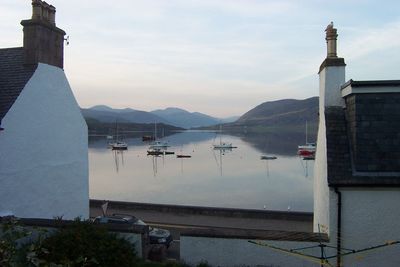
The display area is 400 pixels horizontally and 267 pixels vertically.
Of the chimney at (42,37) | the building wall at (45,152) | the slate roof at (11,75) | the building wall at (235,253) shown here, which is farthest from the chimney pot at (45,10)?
the building wall at (235,253)

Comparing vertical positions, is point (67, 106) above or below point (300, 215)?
above

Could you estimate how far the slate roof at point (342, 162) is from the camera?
10648 mm

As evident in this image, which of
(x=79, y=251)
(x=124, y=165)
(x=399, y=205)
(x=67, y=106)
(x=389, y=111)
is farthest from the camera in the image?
(x=124, y=165)

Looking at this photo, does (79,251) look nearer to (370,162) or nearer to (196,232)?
(196,232)

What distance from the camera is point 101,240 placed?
869 cm

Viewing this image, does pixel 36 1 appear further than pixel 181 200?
No

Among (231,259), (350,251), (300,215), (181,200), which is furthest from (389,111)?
(181,200)

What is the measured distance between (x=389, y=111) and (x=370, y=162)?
5.24 feet

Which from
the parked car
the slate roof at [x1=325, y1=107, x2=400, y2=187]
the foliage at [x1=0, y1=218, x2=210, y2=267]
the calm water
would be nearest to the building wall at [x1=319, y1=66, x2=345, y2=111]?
the slate roof at [x1=325, y1=107, x2=400, y2=187]

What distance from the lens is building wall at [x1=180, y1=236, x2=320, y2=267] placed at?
10.7m

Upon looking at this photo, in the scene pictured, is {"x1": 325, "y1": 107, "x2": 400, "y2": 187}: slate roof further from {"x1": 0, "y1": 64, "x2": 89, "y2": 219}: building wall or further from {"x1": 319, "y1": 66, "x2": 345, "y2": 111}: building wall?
{"x1": 0, "y1": 64, "x2": 89, "y2": 219}: building wall

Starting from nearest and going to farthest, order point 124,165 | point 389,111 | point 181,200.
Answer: point 389,111 → point 181,200 → point 124,165

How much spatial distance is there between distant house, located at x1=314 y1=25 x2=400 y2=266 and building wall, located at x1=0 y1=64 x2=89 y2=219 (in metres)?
9.01

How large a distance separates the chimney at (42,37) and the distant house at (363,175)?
984cm
